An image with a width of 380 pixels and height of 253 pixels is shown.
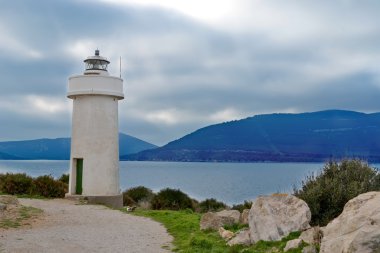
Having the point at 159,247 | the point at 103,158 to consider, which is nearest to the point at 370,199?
the point at 159,247

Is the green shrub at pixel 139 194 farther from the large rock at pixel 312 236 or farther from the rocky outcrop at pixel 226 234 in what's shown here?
the large rock at pixel 312 236

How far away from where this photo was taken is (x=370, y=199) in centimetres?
794

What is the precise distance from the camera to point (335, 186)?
11453mm

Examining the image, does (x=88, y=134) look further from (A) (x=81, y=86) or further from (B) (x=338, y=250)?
(B) (x=338, y=250)

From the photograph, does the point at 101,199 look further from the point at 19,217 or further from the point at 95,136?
the point at 19,217

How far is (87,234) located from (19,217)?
324cm

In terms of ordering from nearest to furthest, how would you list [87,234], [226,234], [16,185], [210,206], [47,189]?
1. [226,234]
2. [87,234]
3. [47,189]
4. [16,185]
5. [210,206]

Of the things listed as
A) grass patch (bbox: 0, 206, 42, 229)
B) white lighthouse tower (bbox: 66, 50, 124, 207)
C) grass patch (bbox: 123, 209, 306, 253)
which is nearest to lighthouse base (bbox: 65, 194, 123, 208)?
white lighthouse tower (bbox: 66, 50, 124, 207)

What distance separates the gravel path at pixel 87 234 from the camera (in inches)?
389

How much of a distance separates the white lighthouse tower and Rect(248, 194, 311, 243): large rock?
38.1ft

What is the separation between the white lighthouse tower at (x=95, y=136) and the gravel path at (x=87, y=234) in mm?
3942

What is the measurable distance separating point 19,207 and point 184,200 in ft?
27.4

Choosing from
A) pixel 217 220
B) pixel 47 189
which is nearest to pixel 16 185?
pixel 47 189

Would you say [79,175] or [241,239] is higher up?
[79,175]
